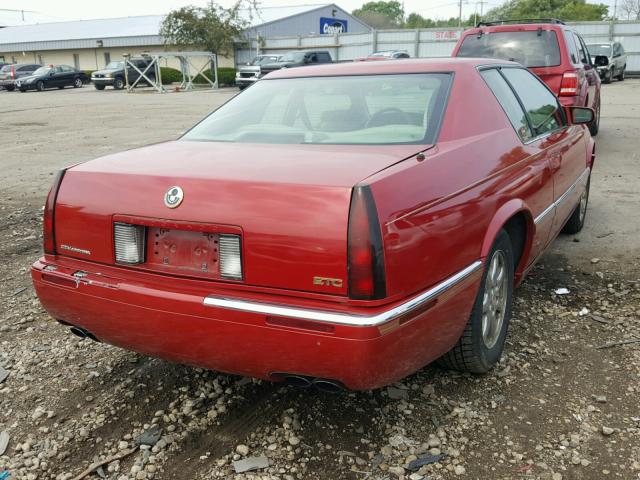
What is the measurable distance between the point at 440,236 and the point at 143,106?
21.3 m

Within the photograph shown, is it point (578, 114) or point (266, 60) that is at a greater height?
point (266, 60)

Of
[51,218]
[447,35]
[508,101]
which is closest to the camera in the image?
[51,218]

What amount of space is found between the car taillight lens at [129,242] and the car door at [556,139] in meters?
2.41

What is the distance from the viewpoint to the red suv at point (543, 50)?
8203 mm

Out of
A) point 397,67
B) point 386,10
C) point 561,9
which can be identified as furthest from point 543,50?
point 386,10

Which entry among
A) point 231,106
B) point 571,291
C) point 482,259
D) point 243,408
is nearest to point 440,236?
point 482,259

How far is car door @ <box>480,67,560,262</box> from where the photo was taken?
341cm

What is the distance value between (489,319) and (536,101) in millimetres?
1814

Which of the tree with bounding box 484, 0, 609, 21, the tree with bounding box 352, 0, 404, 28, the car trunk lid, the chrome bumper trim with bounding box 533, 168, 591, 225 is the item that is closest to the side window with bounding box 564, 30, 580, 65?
the chrome bumper trim with bounding box 533, 168, 591, 225

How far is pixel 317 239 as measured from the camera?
2242mm

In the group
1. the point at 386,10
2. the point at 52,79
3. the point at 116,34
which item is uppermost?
the point at 386,10

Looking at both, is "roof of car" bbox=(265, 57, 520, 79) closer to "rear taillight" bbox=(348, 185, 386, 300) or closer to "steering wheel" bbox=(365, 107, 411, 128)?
"steering wheel" bbox=(365, 107, 411, 128)

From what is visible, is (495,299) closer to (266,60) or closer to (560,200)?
(560,200)

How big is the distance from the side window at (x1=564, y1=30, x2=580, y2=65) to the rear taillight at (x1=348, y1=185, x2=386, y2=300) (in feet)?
24.3
